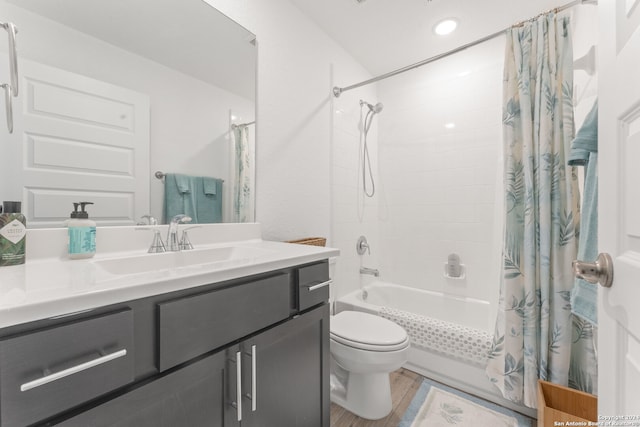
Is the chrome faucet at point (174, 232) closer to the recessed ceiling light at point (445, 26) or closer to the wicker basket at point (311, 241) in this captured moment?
the wicker basket at point (311, 241)

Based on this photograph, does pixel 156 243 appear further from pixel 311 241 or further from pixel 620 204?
pixel 620 204

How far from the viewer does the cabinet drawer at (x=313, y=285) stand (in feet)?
3.11

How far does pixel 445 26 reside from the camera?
6.11 feet

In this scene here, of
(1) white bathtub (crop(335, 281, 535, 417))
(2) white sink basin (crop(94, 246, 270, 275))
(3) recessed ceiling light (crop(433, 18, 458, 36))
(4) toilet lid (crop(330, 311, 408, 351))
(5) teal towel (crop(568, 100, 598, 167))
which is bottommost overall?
(1) white bathtub (crop(335, 281, 535, 417))

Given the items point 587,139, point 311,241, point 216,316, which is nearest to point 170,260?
point 216,316

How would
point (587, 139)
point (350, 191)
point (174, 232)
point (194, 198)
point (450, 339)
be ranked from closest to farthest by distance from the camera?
1. point (587, 139)
2. point (174, 232)
3. point (194, 198)
4. point (450, 339)
5. point (350, 191)

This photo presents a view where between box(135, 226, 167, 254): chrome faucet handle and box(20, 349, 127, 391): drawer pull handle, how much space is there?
0.57 metres

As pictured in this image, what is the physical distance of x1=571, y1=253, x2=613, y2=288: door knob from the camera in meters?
0.55

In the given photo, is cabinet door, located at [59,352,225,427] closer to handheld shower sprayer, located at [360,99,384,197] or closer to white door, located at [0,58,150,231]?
white door, located at [0,58,150,231]

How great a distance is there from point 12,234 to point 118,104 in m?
0.55

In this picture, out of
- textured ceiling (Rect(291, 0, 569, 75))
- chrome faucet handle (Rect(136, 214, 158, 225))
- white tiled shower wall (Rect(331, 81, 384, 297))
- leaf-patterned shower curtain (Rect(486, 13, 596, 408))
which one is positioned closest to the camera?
chrome faucet handle (Rect(136, 214, 158, 225))

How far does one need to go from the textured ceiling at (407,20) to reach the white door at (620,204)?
4.50ft

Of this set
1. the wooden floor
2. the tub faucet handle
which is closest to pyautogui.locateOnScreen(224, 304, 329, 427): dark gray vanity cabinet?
the wooden floor

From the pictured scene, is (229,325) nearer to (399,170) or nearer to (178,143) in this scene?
(178,143)
